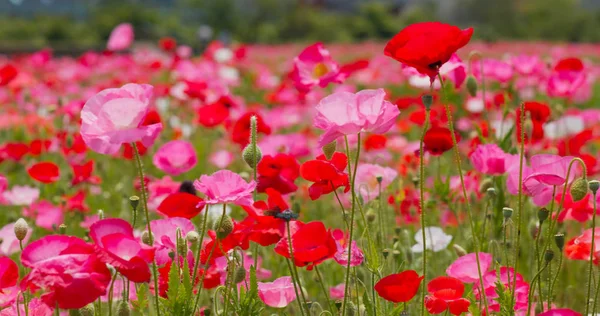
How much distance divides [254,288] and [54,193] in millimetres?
2199

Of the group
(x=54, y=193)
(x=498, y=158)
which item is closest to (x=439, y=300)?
(x=498, y=158)

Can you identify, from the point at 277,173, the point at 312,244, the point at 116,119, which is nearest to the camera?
the point at 116,119

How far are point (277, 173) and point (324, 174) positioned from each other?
0.26m

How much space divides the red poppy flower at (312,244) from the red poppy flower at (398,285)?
0.10 m

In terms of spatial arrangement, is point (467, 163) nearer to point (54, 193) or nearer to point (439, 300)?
point (439, 300)

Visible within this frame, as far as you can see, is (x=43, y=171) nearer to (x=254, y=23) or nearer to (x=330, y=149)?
(x=330, y=149)

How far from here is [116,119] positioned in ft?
3.90

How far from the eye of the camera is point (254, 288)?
4.21 feet

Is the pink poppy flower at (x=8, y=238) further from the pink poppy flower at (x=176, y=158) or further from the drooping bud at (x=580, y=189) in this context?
the drooping bud at (x=580, y=189)

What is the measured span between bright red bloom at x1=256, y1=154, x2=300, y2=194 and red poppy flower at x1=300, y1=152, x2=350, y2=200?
0.47 feet

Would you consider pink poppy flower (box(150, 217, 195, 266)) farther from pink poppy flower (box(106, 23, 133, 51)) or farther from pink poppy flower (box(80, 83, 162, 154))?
pink poppy flower (box(106, 23, 133, 51))

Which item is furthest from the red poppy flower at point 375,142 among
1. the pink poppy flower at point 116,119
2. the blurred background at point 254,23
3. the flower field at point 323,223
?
the blurred background at point 254,23

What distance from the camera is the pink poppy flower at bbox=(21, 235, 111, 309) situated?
3.48 ft

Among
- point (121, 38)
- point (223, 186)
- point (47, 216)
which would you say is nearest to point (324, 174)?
point (223, 186)
